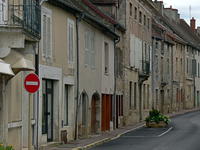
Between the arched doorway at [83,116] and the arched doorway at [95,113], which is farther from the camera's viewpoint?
the arched doorway at [95,113]

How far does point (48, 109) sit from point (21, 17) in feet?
19.5

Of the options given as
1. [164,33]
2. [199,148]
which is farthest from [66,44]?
[164,33]

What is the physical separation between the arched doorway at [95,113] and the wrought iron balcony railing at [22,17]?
525 inches

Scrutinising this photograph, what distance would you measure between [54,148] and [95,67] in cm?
953

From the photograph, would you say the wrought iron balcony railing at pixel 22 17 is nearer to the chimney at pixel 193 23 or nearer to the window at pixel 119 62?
the window at pixel 119 62

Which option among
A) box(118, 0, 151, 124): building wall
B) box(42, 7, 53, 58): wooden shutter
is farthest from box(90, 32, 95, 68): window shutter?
box(118, 0, 151, 124): building wall

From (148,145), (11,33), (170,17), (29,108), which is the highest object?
(170,17)

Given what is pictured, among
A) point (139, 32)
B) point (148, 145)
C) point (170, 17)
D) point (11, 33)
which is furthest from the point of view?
point (170, 17)

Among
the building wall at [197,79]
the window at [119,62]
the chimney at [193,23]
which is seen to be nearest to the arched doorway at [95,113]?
the window at [119,62]

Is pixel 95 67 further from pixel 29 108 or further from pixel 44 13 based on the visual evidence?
pixel 29 108

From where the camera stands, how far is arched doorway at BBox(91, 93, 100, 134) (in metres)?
30.9

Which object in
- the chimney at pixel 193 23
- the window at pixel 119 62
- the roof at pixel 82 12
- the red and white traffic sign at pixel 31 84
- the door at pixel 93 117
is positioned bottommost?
the door at pixel 93 117

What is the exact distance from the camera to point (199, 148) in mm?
21688

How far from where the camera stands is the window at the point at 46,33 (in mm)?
21641
